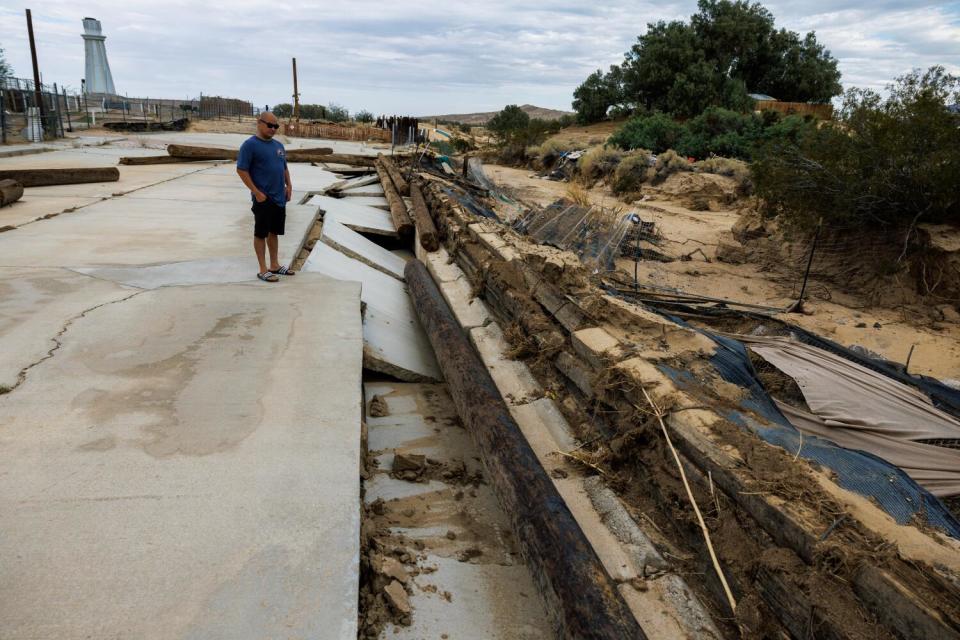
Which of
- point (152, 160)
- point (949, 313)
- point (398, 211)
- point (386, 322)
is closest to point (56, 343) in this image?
point (386, 322)

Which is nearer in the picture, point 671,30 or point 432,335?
point 432,335

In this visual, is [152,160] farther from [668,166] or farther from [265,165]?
[668,166]

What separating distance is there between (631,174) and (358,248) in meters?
16.1

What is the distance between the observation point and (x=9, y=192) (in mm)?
7465

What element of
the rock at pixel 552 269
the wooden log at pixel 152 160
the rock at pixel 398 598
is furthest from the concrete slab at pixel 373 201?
the rock at pixel 398 598

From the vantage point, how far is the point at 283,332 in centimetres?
379

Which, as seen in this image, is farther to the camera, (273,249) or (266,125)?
(273,249)

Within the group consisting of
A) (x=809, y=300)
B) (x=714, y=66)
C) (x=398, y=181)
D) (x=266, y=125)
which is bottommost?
(x=809, y=300)

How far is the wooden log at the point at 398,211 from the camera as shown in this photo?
29.5 feet

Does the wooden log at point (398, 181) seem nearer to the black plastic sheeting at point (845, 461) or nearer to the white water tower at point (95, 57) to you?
the black plastic sheeting at point (845, 461)

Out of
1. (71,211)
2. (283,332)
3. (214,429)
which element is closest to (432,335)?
(283,332)

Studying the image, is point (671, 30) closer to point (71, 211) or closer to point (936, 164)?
point (936, 164)

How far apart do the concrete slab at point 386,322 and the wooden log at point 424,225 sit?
3.69 ft

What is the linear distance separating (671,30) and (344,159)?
3079cm
